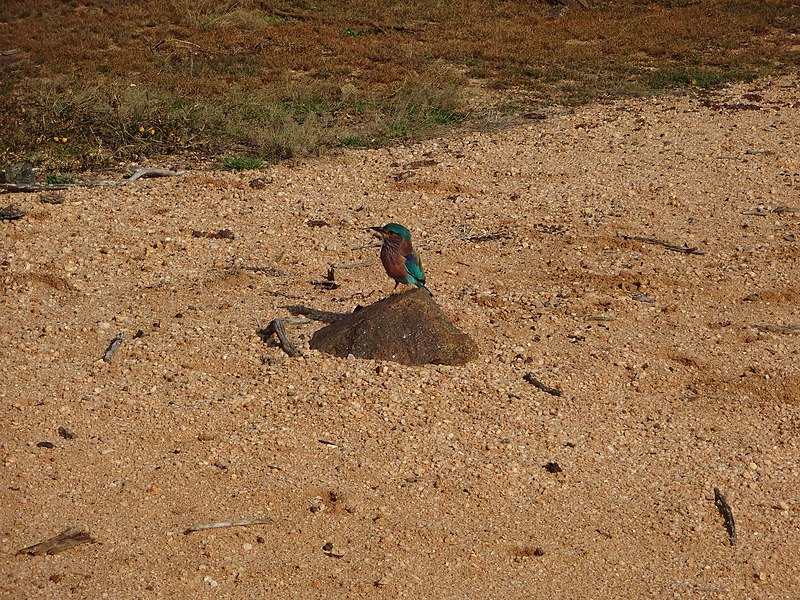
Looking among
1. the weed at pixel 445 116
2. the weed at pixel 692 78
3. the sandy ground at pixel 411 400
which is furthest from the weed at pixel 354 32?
the sandy ground at pixel 411 400

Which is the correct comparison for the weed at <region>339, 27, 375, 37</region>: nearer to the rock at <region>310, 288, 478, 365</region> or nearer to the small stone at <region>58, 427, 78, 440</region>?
the rock at <region>310, 288, 478, 365</region>

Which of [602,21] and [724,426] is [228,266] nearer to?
[724,426]

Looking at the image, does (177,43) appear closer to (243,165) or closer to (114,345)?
(243,165)

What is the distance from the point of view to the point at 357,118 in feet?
33.5

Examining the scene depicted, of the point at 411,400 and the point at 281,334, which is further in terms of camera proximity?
the point at 281,334

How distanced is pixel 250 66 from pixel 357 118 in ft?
8.19

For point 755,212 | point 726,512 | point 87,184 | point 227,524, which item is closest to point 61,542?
point 227,524

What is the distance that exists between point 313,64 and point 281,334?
7.49 meters

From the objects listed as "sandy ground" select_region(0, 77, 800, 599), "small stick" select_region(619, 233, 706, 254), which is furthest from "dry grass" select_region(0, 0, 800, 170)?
"small stick" select_region(619, 233, 706, 254)

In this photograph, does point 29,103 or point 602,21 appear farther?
point 602,21

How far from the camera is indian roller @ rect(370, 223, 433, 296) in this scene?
5348 mm

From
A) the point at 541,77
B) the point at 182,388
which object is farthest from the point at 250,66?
the point at 182,388

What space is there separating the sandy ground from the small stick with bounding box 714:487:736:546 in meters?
0.03

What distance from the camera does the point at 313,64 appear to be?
1226 centimetres
